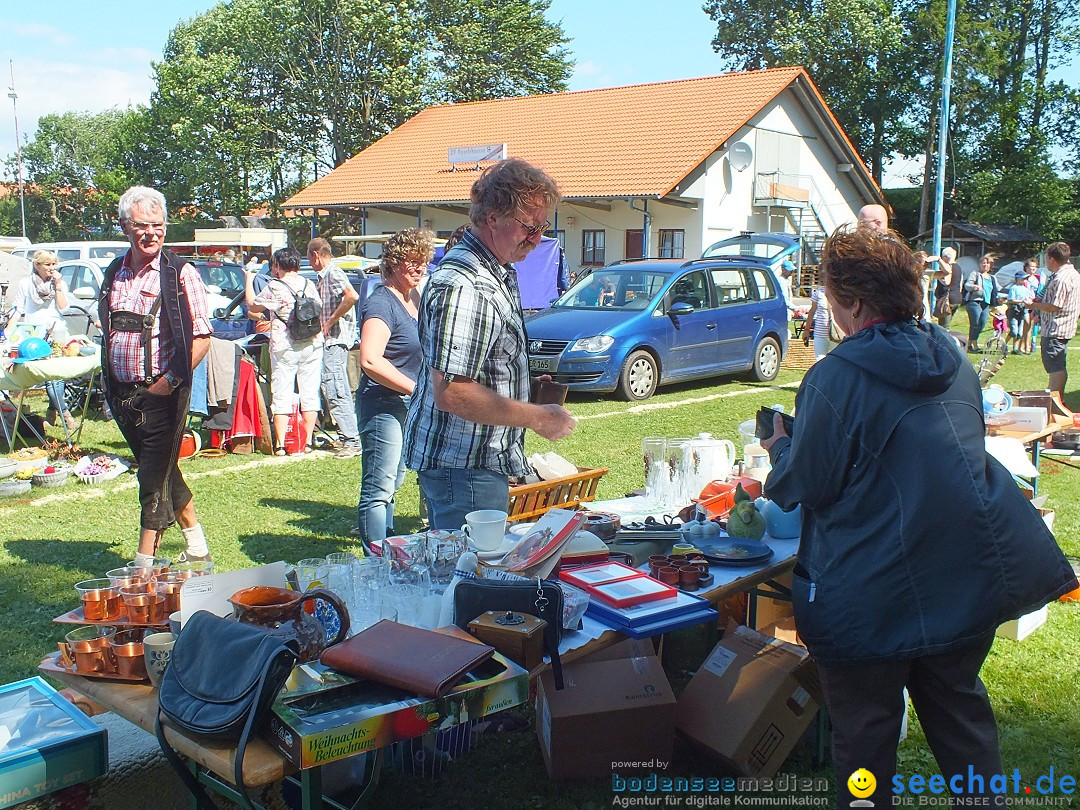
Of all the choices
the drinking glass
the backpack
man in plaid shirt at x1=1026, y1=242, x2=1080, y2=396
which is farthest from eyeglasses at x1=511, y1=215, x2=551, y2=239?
man in plaid shirt at x1=1026, y1=242, x2=1080, y2=396

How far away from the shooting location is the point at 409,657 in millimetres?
2180

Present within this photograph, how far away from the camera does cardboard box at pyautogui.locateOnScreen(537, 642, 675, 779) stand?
3.05 meters

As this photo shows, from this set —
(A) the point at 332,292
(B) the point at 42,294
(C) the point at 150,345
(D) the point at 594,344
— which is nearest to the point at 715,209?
(D) the point at 594,344

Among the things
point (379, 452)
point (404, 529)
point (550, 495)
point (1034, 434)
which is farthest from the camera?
point (404, 529)

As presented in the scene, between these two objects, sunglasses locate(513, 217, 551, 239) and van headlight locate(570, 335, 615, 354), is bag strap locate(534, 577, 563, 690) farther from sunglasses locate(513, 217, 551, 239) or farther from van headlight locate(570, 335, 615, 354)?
van headlight locate(570, 335, 615, 354)

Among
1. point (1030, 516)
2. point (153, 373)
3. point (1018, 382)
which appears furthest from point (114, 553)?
point (1018, 382)

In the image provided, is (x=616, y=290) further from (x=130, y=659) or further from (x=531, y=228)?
→ (x=130, y=659)

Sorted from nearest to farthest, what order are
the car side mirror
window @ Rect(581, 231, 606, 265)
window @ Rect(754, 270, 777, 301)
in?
the car side mirror, window @ Rect(754, 270, 777, 301), window @ Rect(581, 231, 606, 265)

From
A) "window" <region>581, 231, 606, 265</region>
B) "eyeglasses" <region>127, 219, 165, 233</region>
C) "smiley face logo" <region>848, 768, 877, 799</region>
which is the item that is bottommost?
"smiley face logo" <region>848, 768, 877, 799</region>

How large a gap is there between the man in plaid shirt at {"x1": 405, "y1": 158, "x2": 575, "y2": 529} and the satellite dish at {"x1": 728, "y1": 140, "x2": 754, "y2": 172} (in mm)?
21371

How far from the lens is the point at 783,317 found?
13.3 metres

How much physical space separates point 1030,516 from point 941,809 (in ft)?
4.27

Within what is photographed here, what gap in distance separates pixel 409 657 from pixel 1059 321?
9186 mm

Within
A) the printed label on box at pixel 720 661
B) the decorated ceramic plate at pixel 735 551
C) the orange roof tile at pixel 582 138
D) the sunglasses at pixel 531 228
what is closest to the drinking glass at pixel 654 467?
the decorated ceramic plate at pixel 735 551
